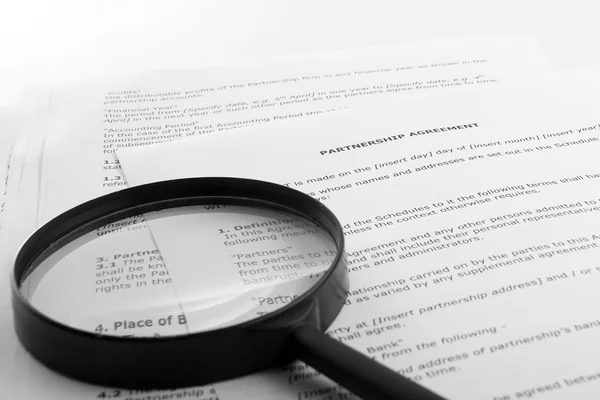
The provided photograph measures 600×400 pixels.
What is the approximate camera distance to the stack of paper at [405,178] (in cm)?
52

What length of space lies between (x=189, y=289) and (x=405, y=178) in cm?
27

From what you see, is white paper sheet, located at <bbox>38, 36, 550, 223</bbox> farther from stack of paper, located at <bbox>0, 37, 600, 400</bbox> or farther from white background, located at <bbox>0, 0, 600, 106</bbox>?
white background, located at <bbox>0, 0, 600, 106</bbox>

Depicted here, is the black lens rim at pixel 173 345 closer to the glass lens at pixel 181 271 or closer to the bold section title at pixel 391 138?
the glass lens at pixel 181 271

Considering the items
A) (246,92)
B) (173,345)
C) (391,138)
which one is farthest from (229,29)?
(173,345)

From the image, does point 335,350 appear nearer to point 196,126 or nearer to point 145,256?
point 145,256

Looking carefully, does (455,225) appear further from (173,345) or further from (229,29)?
(229,29)

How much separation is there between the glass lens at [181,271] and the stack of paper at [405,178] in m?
0.03

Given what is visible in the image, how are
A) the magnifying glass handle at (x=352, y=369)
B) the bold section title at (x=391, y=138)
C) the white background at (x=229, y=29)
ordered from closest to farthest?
1. the magnifying glass handle at (x=352, y=369)
2. the bold section title at (x=391, y=138)
3. the white background at (x=229, y=29)

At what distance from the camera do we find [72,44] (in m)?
1.29

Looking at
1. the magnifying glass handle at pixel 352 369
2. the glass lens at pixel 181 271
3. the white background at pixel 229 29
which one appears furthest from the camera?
the white background at pixel 229 29

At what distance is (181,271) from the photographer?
1.99 ft

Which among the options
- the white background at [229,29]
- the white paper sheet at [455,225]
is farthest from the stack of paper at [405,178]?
the white background at [229,29]

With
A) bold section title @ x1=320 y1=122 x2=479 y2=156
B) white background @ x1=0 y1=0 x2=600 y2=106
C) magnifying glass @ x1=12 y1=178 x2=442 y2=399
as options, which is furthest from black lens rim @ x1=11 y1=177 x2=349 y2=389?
white background @ x1=0 y1=0 x2=600 y2=106

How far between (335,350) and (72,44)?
975 mm
